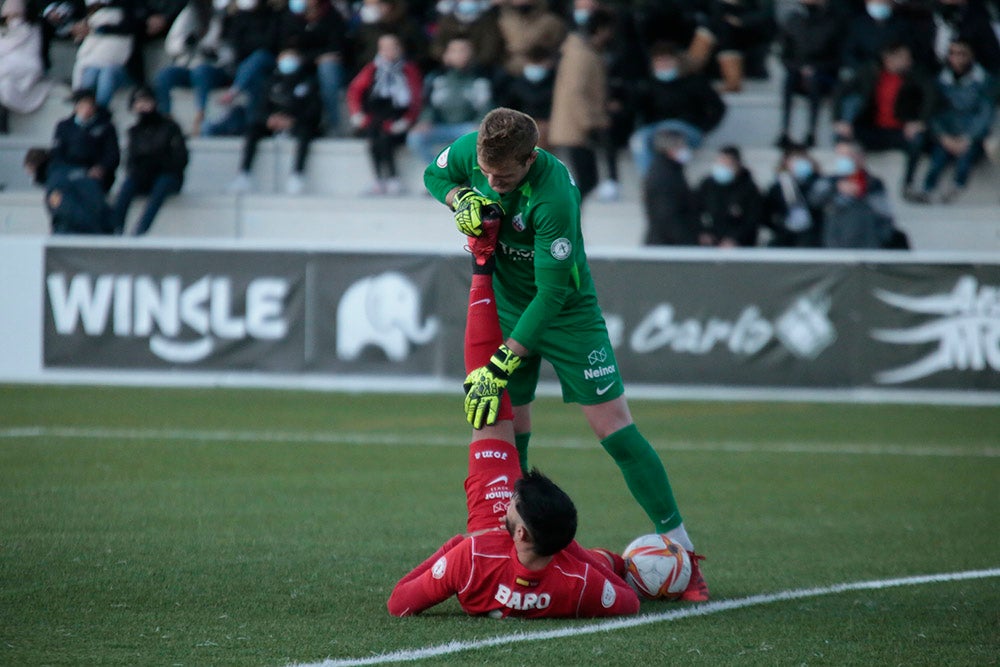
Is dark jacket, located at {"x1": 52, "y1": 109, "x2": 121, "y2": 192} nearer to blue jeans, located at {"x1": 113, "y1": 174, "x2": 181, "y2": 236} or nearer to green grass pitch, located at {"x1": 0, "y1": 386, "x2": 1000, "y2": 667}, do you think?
Result: blue jeans, located at {"x1": 113, "y1": 174, "x2": 181, "y2": 236}

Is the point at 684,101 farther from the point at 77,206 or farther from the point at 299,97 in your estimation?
the point at 77,206

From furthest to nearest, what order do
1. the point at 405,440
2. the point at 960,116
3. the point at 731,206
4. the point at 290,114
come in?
the point at 290,114, the point at 960,116, the point at 731,206, the point at 405,440

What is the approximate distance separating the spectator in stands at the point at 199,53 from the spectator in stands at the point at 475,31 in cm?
302

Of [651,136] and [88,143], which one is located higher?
[651,136]

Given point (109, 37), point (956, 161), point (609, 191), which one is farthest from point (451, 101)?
point (956, 161)

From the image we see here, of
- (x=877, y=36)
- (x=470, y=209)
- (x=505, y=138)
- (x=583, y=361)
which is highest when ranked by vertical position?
(x=505, y=138)

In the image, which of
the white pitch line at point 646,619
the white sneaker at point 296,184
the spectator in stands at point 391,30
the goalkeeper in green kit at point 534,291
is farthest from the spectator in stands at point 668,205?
the goalkeeper in green kit at point 534,291

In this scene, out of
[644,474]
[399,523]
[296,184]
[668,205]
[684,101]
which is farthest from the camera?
[296,184]

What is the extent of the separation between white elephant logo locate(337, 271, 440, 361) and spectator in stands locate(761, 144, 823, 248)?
3.95 metres

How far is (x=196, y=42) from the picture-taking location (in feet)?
61.4

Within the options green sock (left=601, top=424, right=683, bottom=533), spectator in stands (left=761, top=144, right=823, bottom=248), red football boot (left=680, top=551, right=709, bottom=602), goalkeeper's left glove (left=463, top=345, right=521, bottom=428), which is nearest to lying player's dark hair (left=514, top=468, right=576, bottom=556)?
goalkeeper's left glove (left=463, top=345, right=521, bottom=428)

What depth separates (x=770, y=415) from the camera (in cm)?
1312

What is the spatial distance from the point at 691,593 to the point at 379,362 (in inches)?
349

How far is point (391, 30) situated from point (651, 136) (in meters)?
3.42
